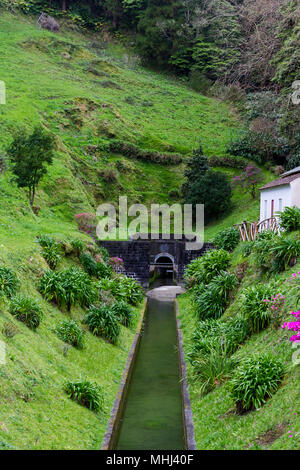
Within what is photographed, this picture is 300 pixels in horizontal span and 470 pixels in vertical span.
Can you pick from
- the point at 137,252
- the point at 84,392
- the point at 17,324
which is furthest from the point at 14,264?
the point at 137,252

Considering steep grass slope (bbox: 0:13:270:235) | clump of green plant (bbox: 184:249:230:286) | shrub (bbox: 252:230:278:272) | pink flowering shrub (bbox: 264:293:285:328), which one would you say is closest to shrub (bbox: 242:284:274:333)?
pink flowering shrub (bbox: 264:293:285:328)

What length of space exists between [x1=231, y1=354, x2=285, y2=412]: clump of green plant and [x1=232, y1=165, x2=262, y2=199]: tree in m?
31.2

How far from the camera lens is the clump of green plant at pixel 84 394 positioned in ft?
31.3

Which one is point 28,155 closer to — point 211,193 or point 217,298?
point 217,298

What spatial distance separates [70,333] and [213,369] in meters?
3.85

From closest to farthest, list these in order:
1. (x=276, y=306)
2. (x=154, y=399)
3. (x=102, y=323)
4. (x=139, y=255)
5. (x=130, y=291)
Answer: (x=276, y=306)
(x=154, y=399)
(x=102, y=323)
(x=130, y=291)
(x=139, y=255)

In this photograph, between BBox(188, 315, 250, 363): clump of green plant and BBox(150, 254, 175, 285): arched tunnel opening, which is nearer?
BBox(188, 315, 250, 363): clump of green plant

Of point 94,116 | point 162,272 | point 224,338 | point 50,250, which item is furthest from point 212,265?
point 94,116

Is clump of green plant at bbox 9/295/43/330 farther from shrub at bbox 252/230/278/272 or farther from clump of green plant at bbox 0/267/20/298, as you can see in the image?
shrub at bbox 252/230/278/272

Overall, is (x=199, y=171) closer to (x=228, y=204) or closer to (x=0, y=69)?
(x=228, y=204)

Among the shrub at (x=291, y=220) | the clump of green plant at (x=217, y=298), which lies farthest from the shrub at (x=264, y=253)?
the clump of green plant at (x=217, y=298)

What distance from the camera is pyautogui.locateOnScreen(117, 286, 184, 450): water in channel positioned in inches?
382

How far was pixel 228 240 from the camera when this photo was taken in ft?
70.5

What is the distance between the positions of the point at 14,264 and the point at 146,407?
537 centimetres
